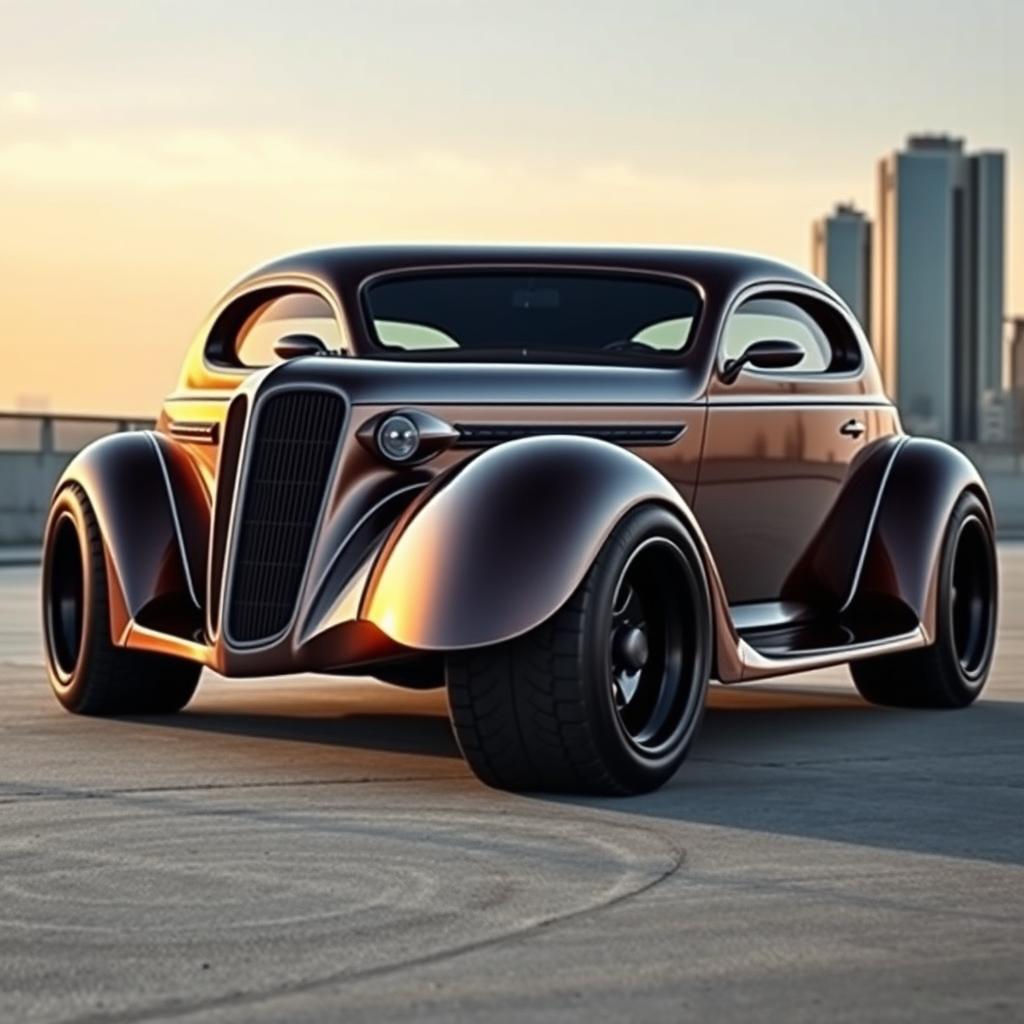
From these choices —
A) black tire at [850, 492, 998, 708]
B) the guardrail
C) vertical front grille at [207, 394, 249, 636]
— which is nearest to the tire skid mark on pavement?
vertical front grille at [207, 394, 249, 636]

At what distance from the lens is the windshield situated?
8.91 meters

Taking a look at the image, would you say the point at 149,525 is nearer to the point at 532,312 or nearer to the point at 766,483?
the point at 532,312

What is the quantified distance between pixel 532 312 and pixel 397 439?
154 centimetres

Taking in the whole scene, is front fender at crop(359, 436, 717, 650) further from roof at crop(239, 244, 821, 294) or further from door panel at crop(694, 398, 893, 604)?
roof at crop(239, 244, 821, 294)

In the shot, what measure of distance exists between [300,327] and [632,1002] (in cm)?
517

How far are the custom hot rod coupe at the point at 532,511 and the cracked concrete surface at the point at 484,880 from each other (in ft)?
1.08

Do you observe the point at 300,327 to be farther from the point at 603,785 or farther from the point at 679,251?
the point at 603,785

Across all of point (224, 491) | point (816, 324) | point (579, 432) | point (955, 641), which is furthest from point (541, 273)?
point (955, 641)

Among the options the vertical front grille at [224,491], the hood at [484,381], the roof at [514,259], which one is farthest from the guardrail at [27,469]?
the vertical front grille at [224,491]

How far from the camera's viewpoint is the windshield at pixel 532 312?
29.2 feet

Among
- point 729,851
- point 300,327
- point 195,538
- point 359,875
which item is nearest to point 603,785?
point 729,851

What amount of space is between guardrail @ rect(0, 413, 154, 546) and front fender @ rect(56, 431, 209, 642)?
76.3ft

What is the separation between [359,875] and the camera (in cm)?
580

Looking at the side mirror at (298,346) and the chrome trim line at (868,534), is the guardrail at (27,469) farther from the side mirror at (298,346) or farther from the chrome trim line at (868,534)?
the side mirror at (298,346)
